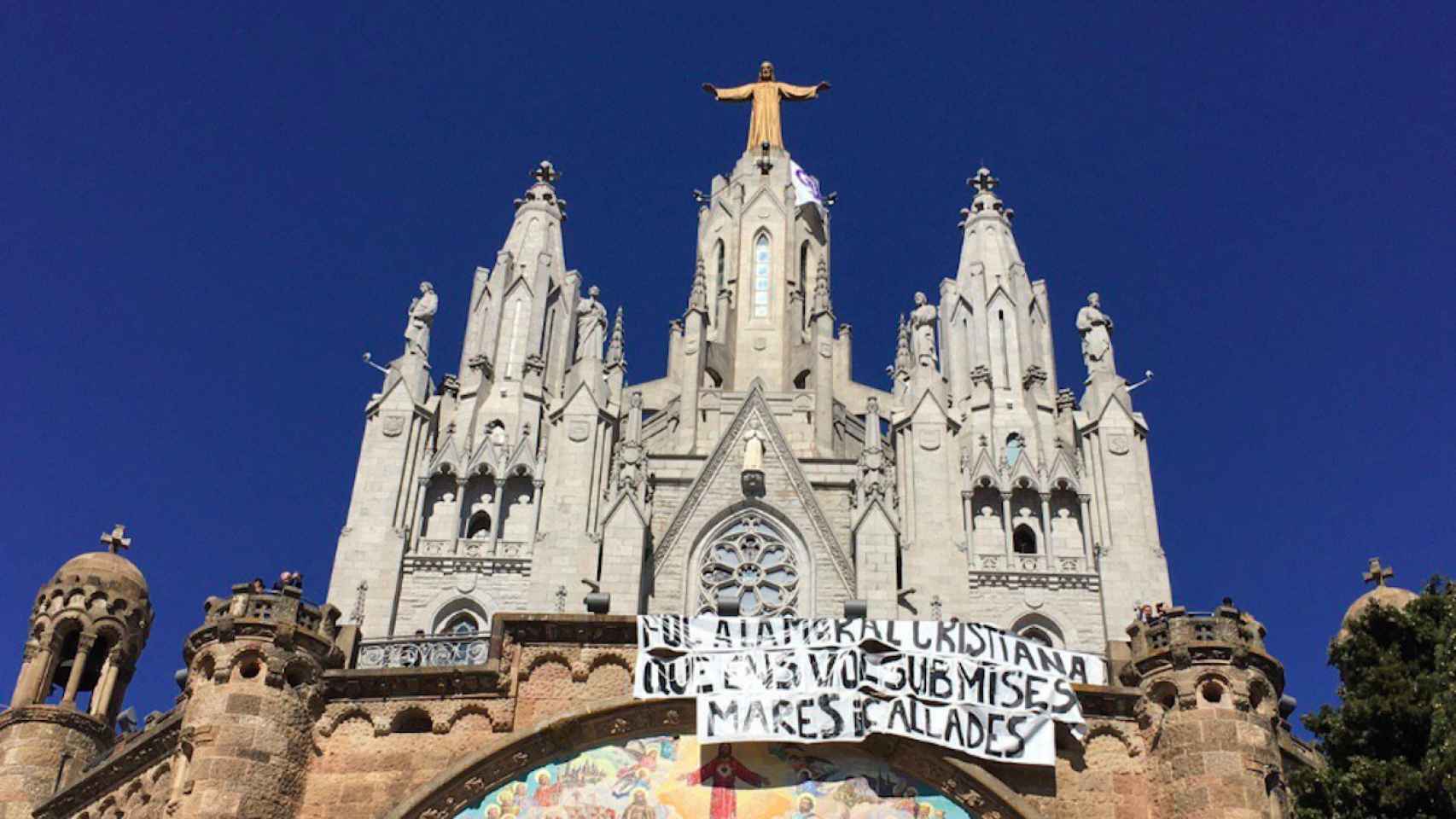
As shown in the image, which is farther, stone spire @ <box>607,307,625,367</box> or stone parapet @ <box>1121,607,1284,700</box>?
stone spire @ <box>607,307,625,367</box>

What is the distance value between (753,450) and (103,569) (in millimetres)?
19462

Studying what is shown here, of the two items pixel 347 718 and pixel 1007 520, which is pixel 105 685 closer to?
pixel 347 718

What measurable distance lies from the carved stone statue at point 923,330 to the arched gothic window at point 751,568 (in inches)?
310

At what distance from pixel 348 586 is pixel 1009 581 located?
18.1 meters

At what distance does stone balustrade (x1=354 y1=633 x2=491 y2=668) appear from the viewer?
26750 millimetres

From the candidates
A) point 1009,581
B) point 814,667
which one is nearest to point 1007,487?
point 1009,581

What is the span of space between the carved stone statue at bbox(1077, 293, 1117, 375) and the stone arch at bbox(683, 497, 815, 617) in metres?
11.7

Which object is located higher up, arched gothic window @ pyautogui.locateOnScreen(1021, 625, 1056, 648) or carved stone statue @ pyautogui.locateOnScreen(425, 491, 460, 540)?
carved stone statue @ pyautogui.locateOnScreen(425, 491, 460, 540)

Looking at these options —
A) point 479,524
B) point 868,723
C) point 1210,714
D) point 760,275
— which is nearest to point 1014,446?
point 760,275

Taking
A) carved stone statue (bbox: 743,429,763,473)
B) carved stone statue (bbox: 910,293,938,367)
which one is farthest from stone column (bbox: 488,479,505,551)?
carved stone statue (bbox: 910,293,938,367)

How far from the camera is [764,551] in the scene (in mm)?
47750

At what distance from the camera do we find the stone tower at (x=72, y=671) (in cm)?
3231

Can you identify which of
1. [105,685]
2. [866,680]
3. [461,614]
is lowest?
[866,680]

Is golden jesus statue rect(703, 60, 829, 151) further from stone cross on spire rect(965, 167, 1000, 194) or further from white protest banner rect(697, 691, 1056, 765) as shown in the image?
white protest banner rect(697, 691, 1056, 765)
